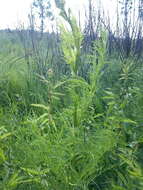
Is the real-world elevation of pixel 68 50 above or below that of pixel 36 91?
above

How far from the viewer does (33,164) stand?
1.08 meters

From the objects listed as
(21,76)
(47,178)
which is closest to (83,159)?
(47,178)

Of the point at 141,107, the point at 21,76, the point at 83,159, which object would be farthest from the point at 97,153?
the point at 21,76

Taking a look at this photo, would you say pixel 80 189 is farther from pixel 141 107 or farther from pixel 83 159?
pixel 141 107

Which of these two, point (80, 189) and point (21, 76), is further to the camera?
point (21, 76)

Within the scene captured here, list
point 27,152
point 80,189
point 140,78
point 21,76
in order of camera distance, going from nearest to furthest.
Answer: point 80,189, point 27,152, point 140,78, point 21,76

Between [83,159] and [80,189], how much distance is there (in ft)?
0.40

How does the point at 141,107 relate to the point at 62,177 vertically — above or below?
above

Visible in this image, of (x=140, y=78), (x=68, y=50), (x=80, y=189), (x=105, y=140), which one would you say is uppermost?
(x=68, y=50)

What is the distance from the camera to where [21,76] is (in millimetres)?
2572

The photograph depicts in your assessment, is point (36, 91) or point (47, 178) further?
point (36, 91)

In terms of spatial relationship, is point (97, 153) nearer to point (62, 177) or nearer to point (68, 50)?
point (62, 177)

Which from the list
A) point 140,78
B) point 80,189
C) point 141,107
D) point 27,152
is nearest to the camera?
point 80,189

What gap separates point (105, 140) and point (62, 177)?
23 centimetres
